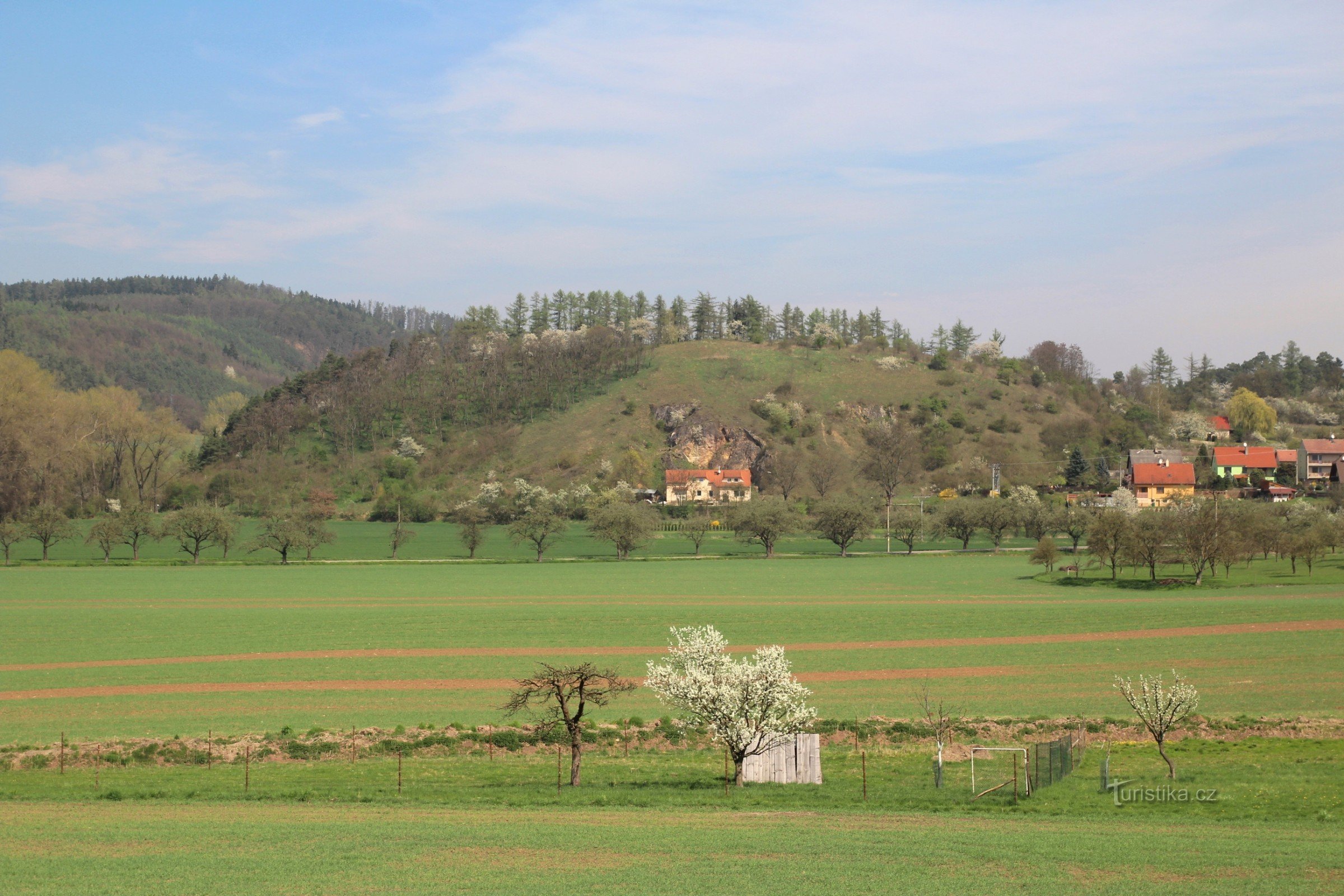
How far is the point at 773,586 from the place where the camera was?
84062 millimetres

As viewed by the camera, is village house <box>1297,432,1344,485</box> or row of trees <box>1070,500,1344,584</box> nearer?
row of trees <box>1070,500,1344,584</box>

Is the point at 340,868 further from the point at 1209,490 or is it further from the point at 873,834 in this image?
the point at 1209,490

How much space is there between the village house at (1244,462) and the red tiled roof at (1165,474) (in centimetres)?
1204

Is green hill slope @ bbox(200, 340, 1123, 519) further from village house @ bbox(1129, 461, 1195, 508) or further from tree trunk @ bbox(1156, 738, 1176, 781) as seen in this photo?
tree trunk @ bbox(1156, 738, 1176, 781)

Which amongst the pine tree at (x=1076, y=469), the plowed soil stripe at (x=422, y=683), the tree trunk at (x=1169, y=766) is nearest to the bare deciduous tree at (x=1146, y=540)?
the plowed soil stripe at (x=422, y=683)

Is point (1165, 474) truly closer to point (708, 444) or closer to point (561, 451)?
point (708, 444)

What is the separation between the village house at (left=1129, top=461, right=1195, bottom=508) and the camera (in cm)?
16012

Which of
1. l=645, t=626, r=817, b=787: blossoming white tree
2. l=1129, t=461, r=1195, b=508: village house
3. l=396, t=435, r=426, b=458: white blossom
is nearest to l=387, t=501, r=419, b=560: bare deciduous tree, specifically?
l=396, t=435, r=426, b=458: white blossom

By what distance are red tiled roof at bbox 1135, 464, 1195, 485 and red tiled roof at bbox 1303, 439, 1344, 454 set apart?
22.0 meters

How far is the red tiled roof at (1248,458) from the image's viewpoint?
172375 millimetres

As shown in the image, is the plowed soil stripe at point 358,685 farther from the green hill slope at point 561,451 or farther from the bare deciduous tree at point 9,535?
the green hill slope at point 561,451

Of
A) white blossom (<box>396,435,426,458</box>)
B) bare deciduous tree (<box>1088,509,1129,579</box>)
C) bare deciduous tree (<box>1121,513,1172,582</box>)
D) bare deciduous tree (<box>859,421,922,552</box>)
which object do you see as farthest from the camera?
white blossom (<box>396,435,426,458</box>)

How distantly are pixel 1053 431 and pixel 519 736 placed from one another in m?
184

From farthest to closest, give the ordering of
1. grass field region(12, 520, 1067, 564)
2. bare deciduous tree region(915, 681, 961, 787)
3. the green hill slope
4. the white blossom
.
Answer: the white blossom → the green hill slope → grass field region(12, 520, 1067, 564) → bare deciduous tree region(915, 681, 961, 787)
